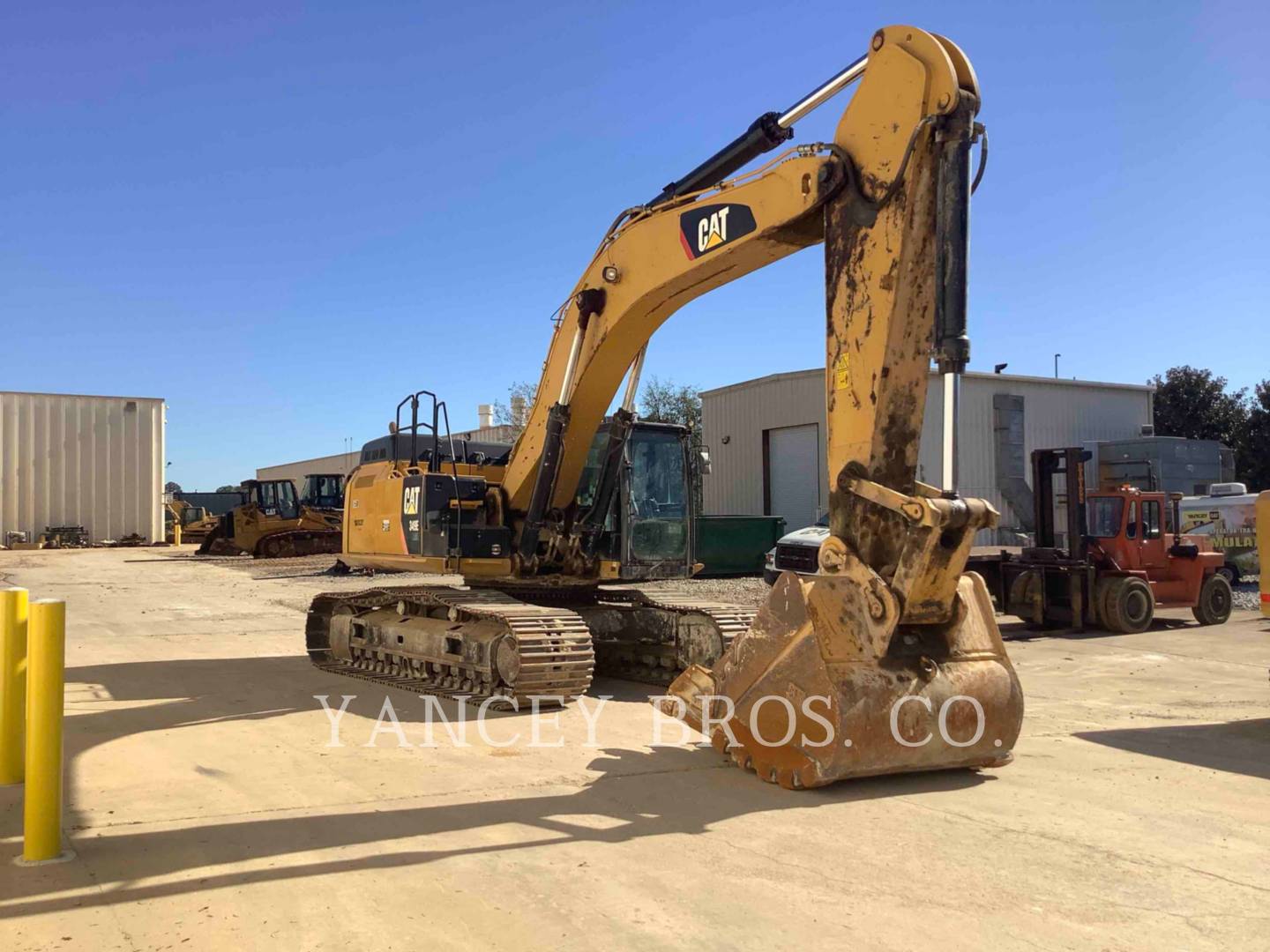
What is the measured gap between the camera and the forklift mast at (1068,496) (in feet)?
50.2

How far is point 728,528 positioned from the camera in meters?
25.3

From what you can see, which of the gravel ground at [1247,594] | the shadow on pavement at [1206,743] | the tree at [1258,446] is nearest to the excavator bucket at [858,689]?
the shadow on pavement at [1206,743]

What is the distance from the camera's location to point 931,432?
27.8m

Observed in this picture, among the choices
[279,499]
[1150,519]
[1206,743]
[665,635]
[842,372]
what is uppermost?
[279,499]

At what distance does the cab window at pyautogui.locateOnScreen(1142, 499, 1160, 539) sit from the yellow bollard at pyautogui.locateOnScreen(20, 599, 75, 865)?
1539cm

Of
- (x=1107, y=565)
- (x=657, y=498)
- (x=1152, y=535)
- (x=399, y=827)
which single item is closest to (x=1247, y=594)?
(x=1152, y=535)

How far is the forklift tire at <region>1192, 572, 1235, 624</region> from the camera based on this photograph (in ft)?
54.3

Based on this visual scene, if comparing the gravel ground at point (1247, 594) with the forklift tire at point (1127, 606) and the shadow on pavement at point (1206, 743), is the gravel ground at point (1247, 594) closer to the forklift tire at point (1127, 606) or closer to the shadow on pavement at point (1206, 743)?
the forklift tire at point (1127, 606)

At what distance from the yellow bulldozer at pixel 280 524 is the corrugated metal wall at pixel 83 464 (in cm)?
1276

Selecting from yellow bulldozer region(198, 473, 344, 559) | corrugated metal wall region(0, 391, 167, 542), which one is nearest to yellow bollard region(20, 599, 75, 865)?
yellow bulldozer region(198, 473, 344, 559)

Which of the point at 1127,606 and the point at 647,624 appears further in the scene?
the point at 1127,606

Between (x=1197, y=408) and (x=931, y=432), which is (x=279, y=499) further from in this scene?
(x=1197, y=408)

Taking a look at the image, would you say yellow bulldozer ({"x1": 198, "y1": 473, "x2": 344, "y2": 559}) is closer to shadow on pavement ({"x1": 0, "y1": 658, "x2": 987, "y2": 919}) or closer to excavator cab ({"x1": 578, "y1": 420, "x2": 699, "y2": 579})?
excavator cab ({"x1": 578, "y1": 420, "x2": 699, "y2": 579})

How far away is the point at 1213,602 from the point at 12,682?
54.9 feet
